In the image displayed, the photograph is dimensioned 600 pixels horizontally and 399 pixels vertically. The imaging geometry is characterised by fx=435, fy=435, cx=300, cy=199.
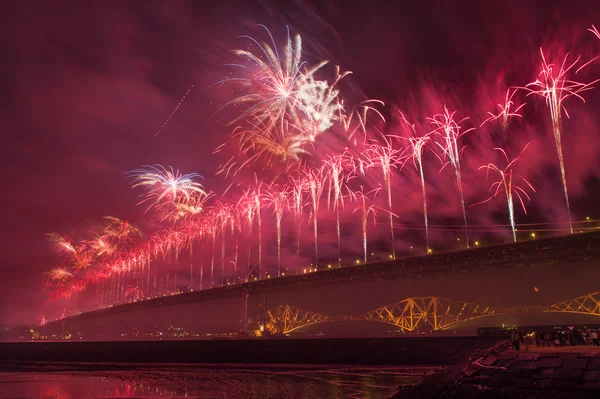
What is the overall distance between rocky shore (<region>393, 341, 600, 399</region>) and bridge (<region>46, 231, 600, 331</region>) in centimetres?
3280

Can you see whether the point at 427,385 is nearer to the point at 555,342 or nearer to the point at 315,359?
the point at 555,342

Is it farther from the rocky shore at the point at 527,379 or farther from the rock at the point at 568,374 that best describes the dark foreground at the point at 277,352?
the rock at the point at 568,374

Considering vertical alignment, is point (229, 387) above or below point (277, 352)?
below

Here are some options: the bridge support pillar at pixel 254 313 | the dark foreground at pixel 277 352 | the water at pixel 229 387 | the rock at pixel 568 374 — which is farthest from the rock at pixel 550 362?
the bridge support pillar at pixel 254 313

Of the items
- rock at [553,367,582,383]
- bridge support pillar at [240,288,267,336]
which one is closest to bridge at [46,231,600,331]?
bridge support pillar at [240,288,267,336]

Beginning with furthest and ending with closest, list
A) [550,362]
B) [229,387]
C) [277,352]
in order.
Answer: [277,352], [229,387], [550,362]

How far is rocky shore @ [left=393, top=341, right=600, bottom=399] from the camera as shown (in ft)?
45.0

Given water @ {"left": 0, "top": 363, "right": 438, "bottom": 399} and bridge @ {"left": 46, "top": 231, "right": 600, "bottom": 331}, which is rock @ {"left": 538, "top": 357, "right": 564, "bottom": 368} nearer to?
water @ {"left": 0, "top": 363, "right": 438, "bottom": 399}

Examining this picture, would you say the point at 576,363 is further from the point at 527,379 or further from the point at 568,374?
the point at 527,379

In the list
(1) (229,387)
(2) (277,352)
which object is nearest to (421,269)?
(2) (277,352)

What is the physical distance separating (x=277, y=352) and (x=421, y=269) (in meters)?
23.7

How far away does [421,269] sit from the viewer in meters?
63.1

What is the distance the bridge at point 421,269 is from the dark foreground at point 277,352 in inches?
390

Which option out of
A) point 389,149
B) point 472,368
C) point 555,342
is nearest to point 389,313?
point 389,149
